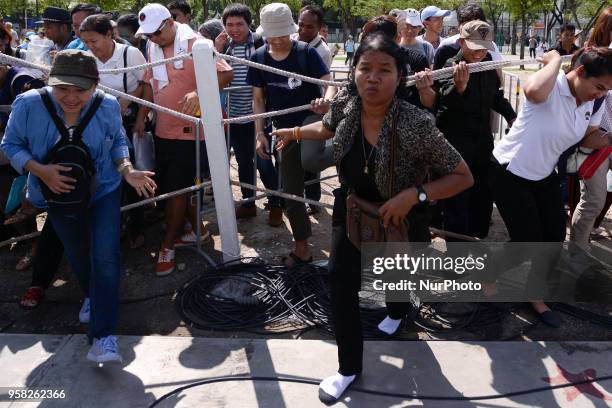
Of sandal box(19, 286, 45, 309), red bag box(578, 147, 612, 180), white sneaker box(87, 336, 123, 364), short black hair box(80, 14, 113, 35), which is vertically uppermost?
short black hair box(80, 14, 113, 35)

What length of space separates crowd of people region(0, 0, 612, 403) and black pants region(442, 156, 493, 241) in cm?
1

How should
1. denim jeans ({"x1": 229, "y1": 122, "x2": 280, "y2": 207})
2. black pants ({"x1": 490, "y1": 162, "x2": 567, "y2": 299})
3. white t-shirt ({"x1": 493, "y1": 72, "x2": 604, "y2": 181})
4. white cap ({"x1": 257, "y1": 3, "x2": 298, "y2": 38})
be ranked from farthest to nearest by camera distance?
denim jeans ({"x1": 229, "y1": 122, "x2": 280, "y2": 207}) < white cap ({"x1": 257, "y1": 3, "x2": 298, "y2": 38}) < black pants ({"x1": 490, "y1": 162, "x2": 567, "y2": 299}) < white t-shirt ({"x1": 493, "y1": 72, "x2": 604, "y2": 181})

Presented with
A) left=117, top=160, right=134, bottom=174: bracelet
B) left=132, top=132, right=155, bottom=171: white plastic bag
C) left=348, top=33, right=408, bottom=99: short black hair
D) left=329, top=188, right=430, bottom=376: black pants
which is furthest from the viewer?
left=132, top=132, right=155, bottom=171: white plastic bag

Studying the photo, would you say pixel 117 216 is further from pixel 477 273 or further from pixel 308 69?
pixel 477 273

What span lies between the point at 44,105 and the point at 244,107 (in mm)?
2620

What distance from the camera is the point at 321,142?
396cm

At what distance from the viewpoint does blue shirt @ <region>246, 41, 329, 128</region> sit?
4422mm

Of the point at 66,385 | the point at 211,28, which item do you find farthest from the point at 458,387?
the point at 211,28

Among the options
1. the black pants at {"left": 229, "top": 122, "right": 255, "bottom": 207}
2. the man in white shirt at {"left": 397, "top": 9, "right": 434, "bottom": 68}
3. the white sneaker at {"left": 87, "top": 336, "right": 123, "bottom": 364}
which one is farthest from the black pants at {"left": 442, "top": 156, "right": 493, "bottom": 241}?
the white sneaker at {"left": 87, "top": 336, "right": 123, "bottom": 364}

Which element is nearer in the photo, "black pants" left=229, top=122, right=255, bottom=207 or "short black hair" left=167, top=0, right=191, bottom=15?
"black pants" left=229, top=122, right=255, bottom=207

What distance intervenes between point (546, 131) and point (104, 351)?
2794mm

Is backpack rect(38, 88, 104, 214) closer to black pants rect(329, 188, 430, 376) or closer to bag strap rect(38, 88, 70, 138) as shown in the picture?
bag strap rect(38, 88, 70, 138)

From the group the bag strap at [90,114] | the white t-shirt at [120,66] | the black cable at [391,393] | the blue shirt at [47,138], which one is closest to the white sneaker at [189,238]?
the white t-shirt at [120,66]

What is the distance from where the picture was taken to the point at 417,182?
2.83m
